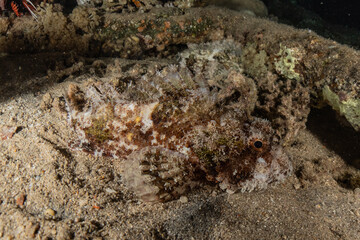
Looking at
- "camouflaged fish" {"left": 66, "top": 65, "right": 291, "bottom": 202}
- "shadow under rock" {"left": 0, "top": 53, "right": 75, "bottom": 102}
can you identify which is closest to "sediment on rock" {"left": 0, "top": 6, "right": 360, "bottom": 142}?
"shadow under rock" {"left": 0, "top": 53, "right": 75, "bottom": 102}

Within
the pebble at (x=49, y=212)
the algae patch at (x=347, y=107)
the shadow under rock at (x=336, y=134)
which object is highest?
the algae patch at (x=347, y=107)

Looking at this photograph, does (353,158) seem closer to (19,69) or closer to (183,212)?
(183,212)

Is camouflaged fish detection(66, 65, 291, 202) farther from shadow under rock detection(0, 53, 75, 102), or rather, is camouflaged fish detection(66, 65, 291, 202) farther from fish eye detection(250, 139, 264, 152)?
shadow under rock detection(0, 53, 75, 102)

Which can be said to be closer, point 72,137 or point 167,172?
point 167,172

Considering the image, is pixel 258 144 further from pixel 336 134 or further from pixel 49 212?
pixel 49 212

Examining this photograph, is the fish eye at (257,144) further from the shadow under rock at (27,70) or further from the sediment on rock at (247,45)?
the shadow under rock at (27,70)

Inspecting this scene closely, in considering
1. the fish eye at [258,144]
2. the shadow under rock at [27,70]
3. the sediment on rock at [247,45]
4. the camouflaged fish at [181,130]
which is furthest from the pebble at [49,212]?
the sediment on rock at [247,45]

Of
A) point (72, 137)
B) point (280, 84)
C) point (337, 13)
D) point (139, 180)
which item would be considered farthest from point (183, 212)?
point (337, 13)
